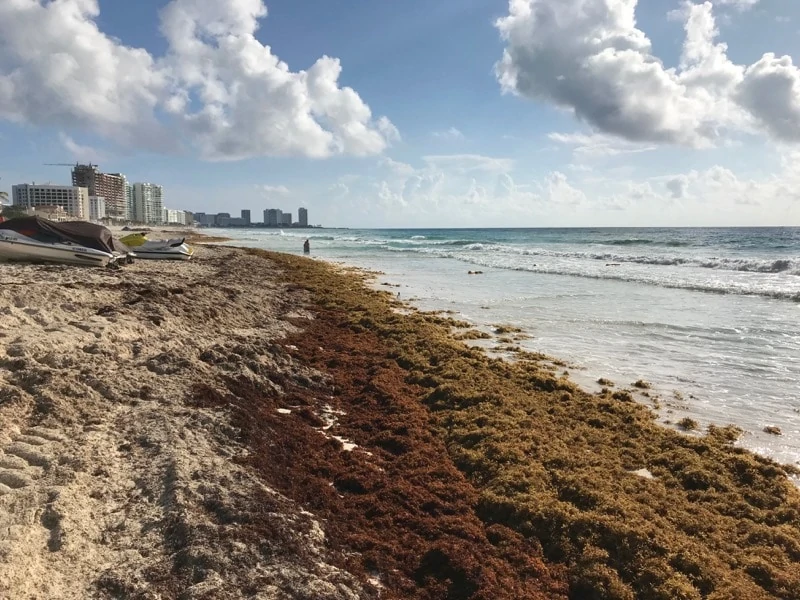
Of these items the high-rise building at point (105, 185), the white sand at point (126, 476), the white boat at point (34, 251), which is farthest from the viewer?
the high-rise building at point (105, 185)

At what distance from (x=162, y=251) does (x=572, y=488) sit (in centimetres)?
2245

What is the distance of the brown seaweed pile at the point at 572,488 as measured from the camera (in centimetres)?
360

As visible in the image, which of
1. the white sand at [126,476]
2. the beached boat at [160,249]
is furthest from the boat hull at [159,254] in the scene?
the white sand at [126,476]

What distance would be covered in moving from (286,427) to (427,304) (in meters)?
10.5

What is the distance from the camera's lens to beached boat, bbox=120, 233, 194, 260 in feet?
74.1

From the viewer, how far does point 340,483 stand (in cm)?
459

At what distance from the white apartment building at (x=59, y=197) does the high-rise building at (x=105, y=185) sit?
19.8 m

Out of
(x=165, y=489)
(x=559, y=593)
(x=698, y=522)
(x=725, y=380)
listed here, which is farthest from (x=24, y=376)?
(x=725, y=380)

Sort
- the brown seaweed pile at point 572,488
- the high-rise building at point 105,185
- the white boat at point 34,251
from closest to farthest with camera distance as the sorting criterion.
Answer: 1. the brown seaweed pile at point 572,488
2. the white boat at point 34,251
3. the high-rise building at point 105,185

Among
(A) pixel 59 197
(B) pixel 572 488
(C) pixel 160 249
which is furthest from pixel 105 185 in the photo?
(B) pixel 572 488

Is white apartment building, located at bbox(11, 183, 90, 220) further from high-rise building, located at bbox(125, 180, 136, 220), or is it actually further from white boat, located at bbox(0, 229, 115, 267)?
white boat, located at bbox(0, 229, 115, 267)

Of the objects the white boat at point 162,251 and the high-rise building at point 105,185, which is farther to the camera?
the high-rise building at point 105,185

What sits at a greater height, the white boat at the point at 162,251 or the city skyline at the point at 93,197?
the city skyline at the point at 93,197

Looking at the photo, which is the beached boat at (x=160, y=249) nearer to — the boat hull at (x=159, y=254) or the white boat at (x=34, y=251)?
the boat hull at (x=159, y=254)
